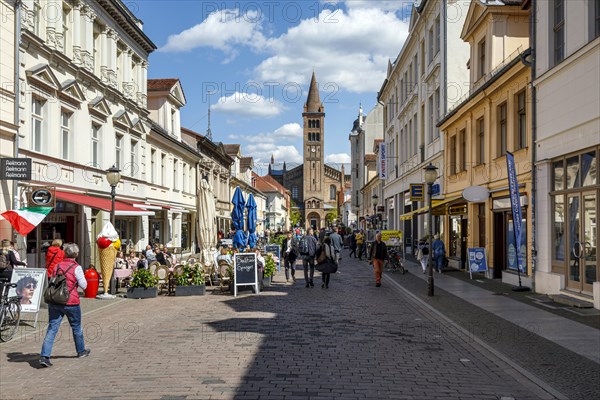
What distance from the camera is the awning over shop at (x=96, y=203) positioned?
60.4ft

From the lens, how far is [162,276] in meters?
17.6

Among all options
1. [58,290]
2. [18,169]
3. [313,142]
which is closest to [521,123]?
[18,169]

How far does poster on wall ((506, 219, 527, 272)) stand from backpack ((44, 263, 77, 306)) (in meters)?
12.6

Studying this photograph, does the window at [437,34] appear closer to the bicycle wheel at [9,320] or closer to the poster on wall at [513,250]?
the poster on wall at [513,250]

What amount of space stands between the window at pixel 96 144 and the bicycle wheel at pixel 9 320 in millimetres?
13357

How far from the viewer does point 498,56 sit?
68.5ft

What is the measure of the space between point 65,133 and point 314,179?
341 feet

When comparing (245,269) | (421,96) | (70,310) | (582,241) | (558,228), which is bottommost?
(245,269)

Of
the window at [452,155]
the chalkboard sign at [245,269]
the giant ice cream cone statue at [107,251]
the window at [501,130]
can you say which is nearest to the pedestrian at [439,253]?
the window at [452,155]

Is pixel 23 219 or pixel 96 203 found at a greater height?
pixel 96 203

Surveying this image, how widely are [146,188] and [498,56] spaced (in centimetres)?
1713

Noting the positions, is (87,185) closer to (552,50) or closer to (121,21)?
(121,21)

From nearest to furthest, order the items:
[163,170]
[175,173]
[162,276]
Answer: [162,276] < [163,170] < [175,173]

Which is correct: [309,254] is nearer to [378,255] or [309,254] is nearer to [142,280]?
[378,255]
